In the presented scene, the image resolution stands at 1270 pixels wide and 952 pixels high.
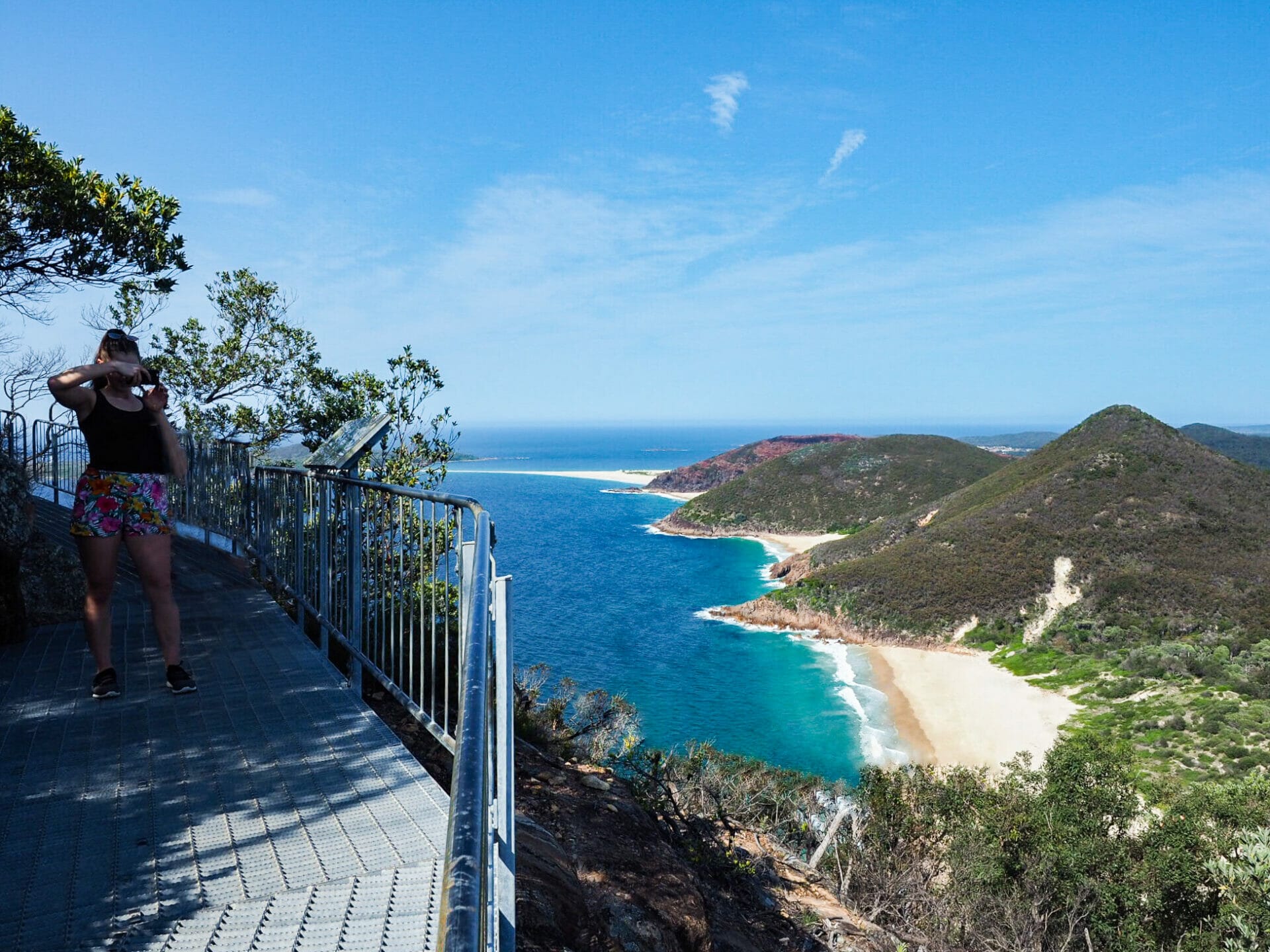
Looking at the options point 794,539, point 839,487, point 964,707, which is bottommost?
point 964,707

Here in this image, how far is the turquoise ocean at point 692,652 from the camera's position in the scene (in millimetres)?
31734

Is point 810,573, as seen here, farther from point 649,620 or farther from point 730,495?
point 730,495

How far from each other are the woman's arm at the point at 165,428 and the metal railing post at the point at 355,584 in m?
0.82

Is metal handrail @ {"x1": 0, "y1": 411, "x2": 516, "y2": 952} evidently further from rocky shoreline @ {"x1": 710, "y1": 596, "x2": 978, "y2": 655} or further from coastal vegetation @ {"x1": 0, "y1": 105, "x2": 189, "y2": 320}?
rocky shoreline @ {"x1": 710, "y1": 596, "x2": 978, "y2": 655}

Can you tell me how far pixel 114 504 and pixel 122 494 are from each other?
0.19 ft

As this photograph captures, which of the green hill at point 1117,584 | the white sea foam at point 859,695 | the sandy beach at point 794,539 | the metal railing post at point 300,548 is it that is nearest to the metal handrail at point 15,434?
the metal railing post at point 300,548

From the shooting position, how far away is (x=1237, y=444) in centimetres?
11875

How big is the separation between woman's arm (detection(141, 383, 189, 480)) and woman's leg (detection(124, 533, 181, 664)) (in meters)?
0.35

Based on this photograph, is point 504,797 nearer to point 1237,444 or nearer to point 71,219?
point 71,219

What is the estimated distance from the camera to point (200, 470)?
688 centimetres

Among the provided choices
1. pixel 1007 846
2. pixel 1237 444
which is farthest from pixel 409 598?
pixel 1237 444

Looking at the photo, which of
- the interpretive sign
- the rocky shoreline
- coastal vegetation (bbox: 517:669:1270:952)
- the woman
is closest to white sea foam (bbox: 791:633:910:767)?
the rocky shoreline

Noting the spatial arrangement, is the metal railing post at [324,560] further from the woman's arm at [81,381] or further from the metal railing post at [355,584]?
the woman's arm at [81,381]

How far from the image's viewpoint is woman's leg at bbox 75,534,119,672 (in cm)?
370
